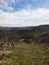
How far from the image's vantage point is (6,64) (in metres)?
31.0

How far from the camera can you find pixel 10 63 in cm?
3195

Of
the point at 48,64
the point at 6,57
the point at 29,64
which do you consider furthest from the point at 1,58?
the point at 48,64

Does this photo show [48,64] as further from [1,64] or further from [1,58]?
[1,58]

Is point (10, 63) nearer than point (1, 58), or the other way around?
point (10, 63)

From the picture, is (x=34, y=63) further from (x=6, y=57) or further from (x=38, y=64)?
(x=6, y=57)

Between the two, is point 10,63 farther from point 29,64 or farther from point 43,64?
point 43,64

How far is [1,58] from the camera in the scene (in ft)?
121

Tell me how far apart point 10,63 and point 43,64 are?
590 cm

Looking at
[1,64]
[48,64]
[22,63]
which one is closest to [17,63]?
[22,63]

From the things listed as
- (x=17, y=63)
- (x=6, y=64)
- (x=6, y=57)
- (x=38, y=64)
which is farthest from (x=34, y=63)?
(x=6, y=57)

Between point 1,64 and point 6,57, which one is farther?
point 6,57

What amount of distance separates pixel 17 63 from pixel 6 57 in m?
6.16

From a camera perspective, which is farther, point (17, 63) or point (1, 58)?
point (1, 58)

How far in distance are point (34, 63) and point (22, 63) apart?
2183 millimetres
